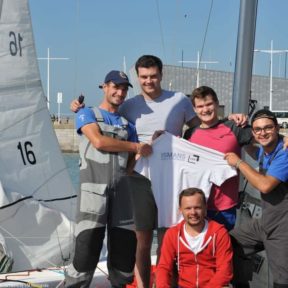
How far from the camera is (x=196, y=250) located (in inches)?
138

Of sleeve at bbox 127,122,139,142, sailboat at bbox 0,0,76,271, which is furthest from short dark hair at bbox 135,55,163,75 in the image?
sailboat at bbox 0,0,76,271

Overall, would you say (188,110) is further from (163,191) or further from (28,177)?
(28,177)

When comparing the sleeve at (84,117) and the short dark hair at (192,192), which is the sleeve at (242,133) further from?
the sleeve at (84,117)

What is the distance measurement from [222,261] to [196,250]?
16cm

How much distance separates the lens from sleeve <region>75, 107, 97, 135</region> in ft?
11.7

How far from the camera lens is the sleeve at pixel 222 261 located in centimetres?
341

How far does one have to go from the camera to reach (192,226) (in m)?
3.53

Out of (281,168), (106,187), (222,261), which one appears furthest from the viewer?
(106,187)

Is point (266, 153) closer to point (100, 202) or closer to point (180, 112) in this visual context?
point (180, 112)

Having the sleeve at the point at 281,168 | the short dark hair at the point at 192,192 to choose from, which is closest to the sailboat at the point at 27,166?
the short dark hair at the point at 192,192

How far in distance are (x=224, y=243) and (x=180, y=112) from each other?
850 mm

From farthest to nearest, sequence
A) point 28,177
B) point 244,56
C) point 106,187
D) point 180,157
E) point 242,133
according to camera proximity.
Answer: point 28,177
point 244,56
point 180,157
point 242,133
point 106,187

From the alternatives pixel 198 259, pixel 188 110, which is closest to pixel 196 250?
pixel 198 259

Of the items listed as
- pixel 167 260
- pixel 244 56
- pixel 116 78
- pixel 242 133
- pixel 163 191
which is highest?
pixel 244 56
